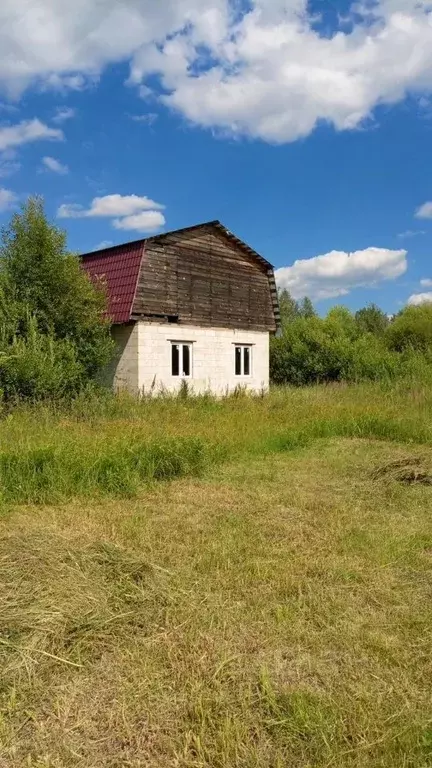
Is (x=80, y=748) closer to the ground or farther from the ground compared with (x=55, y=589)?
closer to the ground

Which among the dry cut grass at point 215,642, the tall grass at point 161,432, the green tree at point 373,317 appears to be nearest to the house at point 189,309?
the tall grass at point 161,432

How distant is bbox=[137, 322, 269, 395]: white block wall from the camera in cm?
1516

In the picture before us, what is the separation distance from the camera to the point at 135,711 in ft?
7.38

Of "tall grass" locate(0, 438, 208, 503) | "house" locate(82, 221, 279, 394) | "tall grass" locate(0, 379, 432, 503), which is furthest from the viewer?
"house" locate(82, 221, 279, 394)

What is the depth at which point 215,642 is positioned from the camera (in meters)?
2.75

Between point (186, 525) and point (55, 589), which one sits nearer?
point (55, 589)

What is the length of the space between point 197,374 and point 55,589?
13677 millimetres

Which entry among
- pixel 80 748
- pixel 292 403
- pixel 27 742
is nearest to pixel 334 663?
pixel 80 748

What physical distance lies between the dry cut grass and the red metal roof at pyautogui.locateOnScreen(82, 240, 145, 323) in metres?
10.6

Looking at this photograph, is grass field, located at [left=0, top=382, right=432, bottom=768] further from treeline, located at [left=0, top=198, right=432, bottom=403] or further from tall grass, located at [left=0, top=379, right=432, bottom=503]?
treeline, located at [left=0, top=198, right=432, bottom=403]

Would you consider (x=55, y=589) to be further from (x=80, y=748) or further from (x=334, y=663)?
(x=334, y=663)

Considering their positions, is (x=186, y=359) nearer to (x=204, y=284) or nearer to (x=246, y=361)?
(x=204, y=284)

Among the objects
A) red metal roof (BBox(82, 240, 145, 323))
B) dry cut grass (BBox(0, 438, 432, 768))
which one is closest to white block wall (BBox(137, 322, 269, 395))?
red metal roof (BBox(82, 240, 145, 323))

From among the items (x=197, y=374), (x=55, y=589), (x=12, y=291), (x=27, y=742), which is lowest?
(x=27, y=742)
